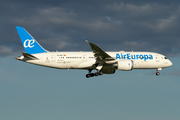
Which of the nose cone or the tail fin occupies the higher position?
the tail fin

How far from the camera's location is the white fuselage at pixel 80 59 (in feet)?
162

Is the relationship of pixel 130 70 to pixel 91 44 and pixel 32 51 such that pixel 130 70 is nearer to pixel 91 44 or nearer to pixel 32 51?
pixel 91 44

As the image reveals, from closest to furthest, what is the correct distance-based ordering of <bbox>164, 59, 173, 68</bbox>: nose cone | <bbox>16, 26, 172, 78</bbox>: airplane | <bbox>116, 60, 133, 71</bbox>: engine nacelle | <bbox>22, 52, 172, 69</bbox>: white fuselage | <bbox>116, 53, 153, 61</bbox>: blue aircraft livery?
<bbox>116, 60, 133, 71</bbox>: engine nacelle, <bbox>16, 26, 172, 78</bbox>: airplane, <bbox>22, 52, 172, 69</bbox>: white fuselage, <bbox>116, 53, 153, 61</bbox>: blue aircraft livery, <bbox>164, 59, 173, 68</bbox>: nose cone

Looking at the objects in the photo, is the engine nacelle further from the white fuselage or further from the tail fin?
the tail fin

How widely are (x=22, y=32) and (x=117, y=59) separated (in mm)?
20008

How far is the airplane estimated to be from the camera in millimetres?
48625

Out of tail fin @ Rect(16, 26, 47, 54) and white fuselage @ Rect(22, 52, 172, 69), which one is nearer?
white fuselage @ Rect(22, 52, 172, 69)

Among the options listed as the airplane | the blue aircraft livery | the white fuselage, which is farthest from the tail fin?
the blue aircraft livery

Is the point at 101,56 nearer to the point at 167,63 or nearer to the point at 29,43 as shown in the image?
the point at 29,43

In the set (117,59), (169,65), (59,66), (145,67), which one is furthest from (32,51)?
(169,65)

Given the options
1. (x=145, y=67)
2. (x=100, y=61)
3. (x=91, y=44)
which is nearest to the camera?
(x=91, y=44)

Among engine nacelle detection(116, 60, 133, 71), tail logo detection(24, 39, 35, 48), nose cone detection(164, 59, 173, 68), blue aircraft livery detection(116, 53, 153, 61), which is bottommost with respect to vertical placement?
engine nacelle detection(116, 60, 133, 71)

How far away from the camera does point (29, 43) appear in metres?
51.6

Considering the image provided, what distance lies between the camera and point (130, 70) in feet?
162
